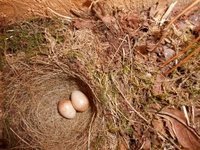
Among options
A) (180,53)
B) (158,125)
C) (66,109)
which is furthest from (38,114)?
(180,53)

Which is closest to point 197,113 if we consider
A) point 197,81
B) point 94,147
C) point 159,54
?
point 197,81

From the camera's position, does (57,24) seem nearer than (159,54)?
No

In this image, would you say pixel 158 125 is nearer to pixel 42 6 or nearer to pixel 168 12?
pixel 168 12

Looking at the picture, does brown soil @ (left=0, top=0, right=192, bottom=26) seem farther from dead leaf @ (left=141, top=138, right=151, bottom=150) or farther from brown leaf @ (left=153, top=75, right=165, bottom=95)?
dead leaf @ (left=141, top=138, right=151, bottom=150)

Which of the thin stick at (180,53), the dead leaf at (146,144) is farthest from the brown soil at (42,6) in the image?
the dead leaf at (146,144)

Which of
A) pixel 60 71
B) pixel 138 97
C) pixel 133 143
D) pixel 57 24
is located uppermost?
pixel 57 24

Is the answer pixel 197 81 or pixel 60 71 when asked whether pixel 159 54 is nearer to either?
pixel 197 81

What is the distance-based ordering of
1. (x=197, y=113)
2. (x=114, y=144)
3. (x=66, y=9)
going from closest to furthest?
1. (x=197, y=113)
2. (x=114, y=144)
3. (x=66, y=9)
